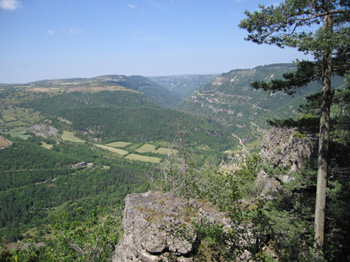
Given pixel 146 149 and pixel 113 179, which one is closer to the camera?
pixel 113 179

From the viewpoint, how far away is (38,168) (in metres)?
126

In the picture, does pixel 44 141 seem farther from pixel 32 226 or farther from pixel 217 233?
pixel 217 233

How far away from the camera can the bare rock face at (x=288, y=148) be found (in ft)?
38.0

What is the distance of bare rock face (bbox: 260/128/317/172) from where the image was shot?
38.0ft

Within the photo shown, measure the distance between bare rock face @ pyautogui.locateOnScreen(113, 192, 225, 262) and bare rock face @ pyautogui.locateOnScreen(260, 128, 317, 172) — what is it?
554 cm

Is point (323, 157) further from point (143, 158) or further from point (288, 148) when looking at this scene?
point (143, 158)

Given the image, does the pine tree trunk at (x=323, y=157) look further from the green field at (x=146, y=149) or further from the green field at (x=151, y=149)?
the green field at (x=146, y=149)

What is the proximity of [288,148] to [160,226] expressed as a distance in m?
8.97

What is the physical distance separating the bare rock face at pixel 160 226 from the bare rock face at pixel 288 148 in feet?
18.2

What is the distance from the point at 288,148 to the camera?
42.6 ft

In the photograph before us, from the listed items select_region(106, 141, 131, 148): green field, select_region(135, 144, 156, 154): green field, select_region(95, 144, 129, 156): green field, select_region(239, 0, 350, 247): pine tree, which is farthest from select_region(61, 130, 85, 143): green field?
select_region(239, 0, 350, 247): pine tree

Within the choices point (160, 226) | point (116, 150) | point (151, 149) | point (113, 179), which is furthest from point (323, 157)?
point (116, 150)

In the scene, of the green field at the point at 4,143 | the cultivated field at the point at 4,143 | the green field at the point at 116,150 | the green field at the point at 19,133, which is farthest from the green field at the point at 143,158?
the green field at the point at 19,133

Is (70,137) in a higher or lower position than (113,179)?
higher
